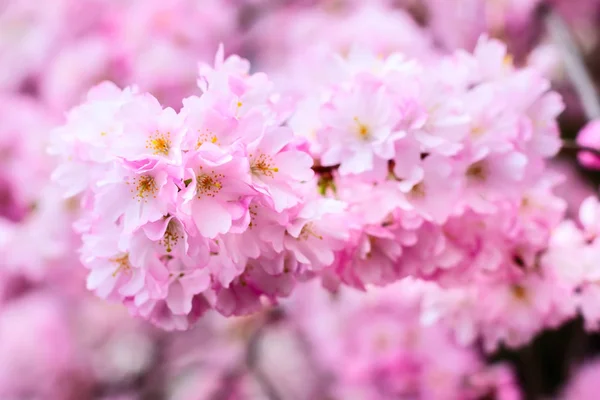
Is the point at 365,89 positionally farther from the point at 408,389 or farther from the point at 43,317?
the point at 43,317

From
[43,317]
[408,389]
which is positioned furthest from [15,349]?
[408,389]

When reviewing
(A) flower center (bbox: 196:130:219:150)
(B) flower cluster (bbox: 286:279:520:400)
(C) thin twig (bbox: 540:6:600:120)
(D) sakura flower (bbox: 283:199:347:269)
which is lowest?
(B) flower cluster (bbox: 286:279:520:400)

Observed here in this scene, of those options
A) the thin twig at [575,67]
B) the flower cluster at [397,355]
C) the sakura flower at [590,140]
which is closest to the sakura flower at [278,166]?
the sakura flower at [590,140]

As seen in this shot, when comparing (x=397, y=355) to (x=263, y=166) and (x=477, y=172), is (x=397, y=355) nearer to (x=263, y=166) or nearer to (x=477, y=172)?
(x=477, y=172)

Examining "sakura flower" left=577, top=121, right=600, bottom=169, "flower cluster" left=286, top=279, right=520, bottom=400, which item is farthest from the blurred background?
"sakura flower" left=577, top=121, right=600, bottom=169

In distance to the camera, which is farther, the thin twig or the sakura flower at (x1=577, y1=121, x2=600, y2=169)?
the thin twig

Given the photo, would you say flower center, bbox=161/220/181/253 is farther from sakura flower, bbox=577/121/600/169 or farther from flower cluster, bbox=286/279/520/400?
flower cluster, bbox=286/279/520/400

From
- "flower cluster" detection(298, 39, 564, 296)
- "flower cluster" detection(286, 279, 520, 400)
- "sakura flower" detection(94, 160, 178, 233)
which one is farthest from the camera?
"flower cluster" detection(286, 279, 520, 400)
